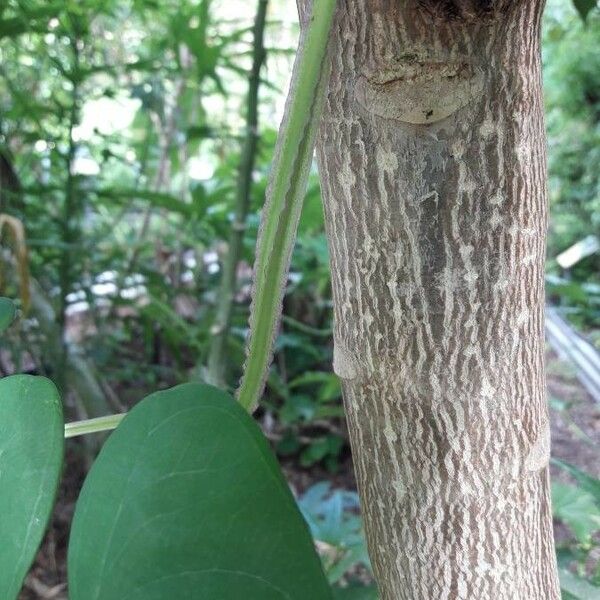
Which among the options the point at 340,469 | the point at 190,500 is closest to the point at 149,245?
the point at 340,469

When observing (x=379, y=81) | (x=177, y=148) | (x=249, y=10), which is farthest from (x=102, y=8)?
(x=249, y=10)

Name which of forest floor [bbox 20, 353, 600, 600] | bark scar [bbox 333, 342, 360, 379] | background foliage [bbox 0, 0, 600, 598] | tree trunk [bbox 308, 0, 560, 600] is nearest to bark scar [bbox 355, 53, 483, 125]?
tree trunk [bbox 308, 0, 560, 600]

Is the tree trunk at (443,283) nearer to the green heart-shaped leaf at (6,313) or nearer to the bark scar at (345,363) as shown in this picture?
the bark scar at (345,363)

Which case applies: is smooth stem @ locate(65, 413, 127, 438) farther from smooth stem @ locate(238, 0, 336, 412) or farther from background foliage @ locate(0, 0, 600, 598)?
background foliage @ locate(0, 0, 600, 598)

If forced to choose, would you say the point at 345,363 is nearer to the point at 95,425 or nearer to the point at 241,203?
the point at 95,425

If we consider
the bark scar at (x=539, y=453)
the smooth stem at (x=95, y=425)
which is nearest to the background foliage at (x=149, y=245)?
the bark scar at (x=539, y=453)
